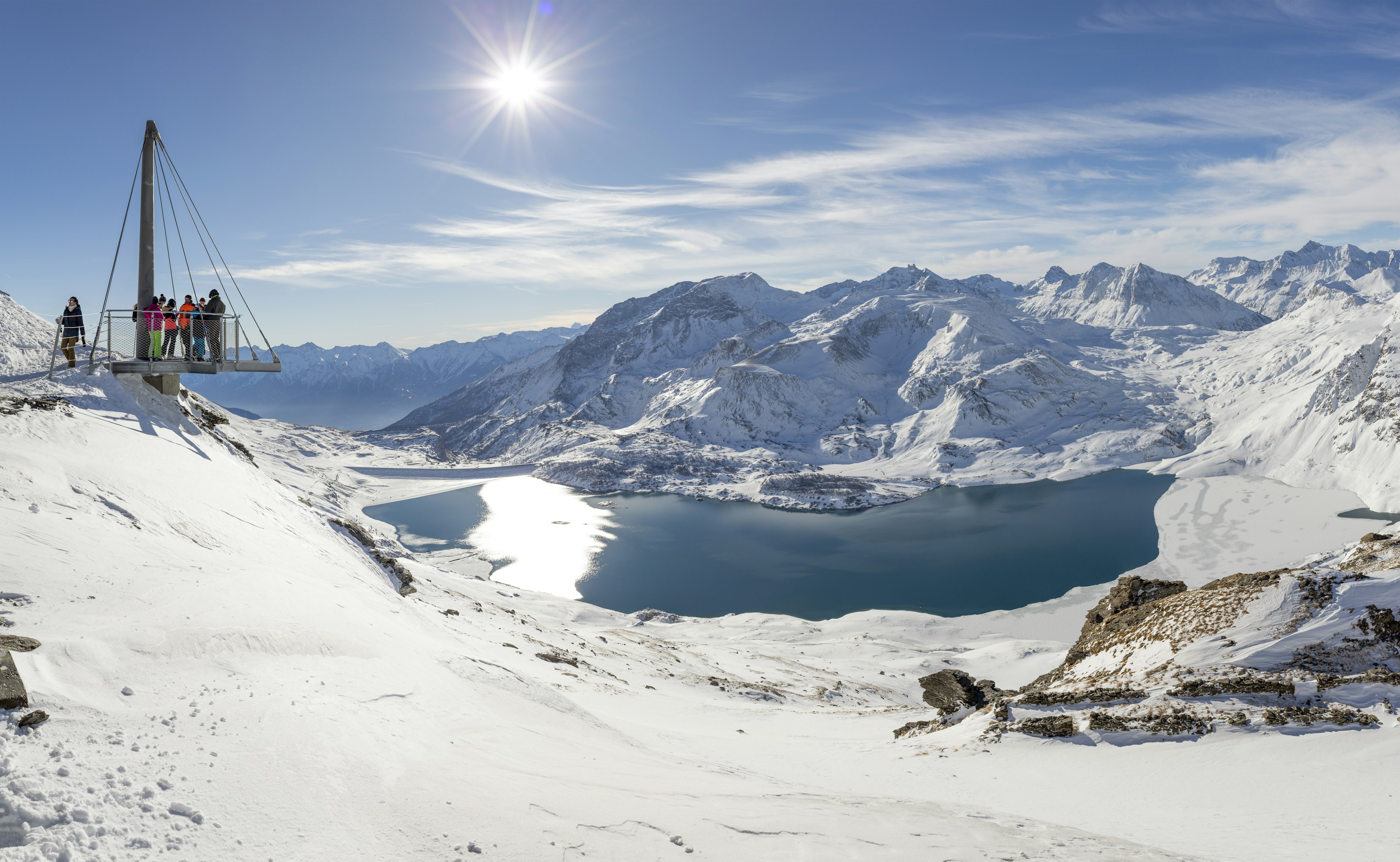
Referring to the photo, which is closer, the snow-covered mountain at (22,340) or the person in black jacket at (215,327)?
the snow-covered mountain at (22,340)

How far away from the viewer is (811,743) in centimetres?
1758

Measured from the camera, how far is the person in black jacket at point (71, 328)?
888 inches

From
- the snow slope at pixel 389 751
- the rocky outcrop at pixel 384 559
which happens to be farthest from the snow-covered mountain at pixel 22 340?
the rocky outcrop at pixel 384 559

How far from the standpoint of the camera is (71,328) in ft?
75.4

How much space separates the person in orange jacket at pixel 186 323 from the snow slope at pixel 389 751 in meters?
3.27

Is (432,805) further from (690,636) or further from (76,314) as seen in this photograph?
(690,636)

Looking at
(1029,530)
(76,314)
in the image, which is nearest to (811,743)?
(76,314)

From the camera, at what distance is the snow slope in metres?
6.48

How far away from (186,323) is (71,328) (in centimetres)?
345

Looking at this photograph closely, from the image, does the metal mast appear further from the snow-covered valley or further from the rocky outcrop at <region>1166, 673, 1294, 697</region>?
the rocky outcrop at <region>1166, 673, 1294, 697</region>

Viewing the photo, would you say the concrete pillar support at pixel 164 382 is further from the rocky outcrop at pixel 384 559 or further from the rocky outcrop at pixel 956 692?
the rocky outcrop at pixel 956 692

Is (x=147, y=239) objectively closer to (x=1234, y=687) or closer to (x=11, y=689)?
(x=11, y=689)

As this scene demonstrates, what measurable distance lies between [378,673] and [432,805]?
5.25 metres

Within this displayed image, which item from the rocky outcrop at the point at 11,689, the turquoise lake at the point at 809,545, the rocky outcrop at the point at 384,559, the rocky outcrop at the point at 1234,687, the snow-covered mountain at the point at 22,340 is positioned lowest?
the turquoise lake at the point at 809,545
